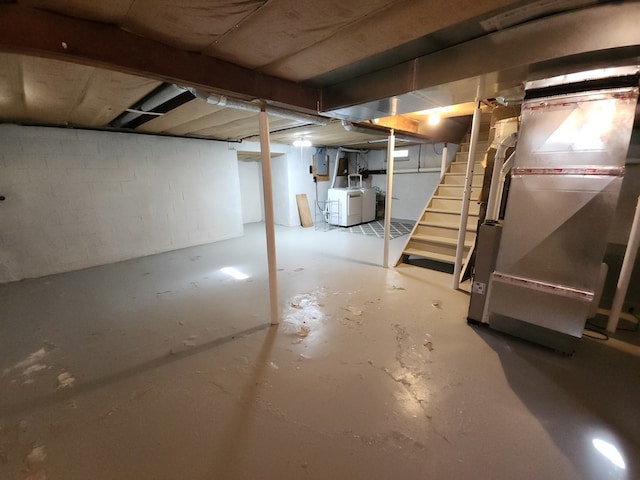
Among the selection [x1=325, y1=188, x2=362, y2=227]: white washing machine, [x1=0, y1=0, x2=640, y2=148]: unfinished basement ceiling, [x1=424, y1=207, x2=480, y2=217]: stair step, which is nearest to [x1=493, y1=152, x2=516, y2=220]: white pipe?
[x1=0, y1=0, x2=640, y2=148]: unfinished basement ceiling

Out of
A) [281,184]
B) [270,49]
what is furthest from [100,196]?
[270,49]

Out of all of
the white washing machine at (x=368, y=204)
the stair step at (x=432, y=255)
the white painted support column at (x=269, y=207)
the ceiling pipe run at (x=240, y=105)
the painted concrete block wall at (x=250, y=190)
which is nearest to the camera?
the ceiling pipe run at (x=240, y=105)

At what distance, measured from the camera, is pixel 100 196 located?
3.83m

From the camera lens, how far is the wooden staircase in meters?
3.53

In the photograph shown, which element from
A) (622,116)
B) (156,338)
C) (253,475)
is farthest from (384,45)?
(156,338)

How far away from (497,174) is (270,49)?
1963 millimetres

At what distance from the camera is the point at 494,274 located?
211cm

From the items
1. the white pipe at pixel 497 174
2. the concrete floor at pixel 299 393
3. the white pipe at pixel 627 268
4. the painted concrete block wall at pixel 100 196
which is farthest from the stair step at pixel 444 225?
the painted concrete block wall at pixel 100 196

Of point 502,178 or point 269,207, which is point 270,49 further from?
point 502,178

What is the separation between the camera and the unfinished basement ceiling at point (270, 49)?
111 centimetres

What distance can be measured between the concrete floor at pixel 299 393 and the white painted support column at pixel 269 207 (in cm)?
29

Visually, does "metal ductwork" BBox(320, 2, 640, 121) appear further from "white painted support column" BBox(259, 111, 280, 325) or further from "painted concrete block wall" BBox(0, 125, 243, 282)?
"painted concrete block wall" BBox(0, 125, 243, 282)

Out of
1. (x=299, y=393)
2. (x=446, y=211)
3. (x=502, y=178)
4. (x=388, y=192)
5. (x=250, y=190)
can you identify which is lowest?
(x=299, y=393)

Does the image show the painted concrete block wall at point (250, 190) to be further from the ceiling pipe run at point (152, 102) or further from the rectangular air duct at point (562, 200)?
the rectangular air duct at point (562, 200)
